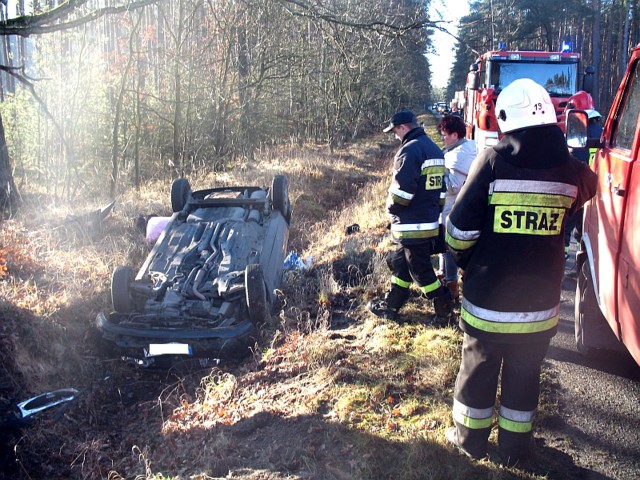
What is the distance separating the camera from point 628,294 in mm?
2961

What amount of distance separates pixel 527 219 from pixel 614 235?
3.26 feet

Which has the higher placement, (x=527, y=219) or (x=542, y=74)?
(x=542, y=74)

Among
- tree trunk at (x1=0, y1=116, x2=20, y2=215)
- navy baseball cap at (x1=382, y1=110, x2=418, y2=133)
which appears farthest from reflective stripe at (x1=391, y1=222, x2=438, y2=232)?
tree trunk at (x1=0, y1=116, x2=20, y2=215)

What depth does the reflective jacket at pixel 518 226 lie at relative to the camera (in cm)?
263

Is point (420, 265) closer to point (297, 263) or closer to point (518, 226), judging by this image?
point (518, 226)

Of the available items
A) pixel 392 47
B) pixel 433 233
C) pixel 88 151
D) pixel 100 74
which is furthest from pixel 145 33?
pixel 433 233

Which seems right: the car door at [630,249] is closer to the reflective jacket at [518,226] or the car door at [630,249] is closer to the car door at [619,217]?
the car door at [619,217]

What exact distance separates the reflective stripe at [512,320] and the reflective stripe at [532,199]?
21.3 inches

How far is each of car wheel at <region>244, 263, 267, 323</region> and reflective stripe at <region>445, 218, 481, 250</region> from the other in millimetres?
2599

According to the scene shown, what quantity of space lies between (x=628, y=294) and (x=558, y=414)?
3.25ft

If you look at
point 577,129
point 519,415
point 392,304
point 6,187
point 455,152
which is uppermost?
point 577,129

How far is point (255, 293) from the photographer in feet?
16.7

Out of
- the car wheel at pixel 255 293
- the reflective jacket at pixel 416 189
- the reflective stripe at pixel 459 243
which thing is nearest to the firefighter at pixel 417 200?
the reflective jacket at pixel 416 189

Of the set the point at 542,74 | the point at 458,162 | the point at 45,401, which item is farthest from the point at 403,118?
the point at 542,74
